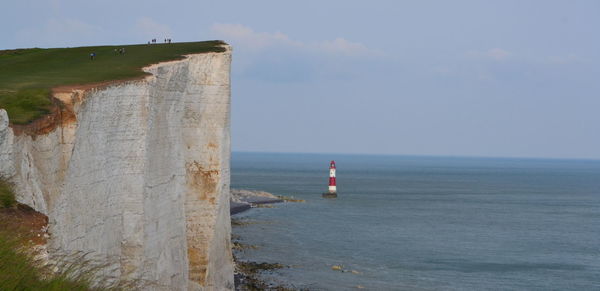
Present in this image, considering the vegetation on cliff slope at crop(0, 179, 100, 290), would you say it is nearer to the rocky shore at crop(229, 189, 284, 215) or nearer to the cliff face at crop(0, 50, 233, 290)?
the cliff face at crop(0, 50, 233, 290)

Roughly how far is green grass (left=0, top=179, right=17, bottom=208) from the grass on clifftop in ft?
7.11

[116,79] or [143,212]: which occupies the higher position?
[116,79]

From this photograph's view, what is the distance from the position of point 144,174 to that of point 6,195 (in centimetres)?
487

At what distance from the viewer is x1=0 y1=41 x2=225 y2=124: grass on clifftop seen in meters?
15.4

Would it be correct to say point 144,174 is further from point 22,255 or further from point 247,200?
point 247,200

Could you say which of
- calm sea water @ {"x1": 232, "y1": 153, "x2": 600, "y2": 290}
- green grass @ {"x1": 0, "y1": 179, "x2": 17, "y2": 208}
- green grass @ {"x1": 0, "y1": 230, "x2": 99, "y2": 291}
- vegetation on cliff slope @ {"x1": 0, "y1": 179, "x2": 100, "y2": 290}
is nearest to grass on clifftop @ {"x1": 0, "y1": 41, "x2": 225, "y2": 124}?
green grass @ {"x1": 0, "y1": 179, "x2": 17, "y2": 208}

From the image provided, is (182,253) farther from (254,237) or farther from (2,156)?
(254,237)

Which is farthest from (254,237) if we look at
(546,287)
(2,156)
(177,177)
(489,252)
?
(2,156)

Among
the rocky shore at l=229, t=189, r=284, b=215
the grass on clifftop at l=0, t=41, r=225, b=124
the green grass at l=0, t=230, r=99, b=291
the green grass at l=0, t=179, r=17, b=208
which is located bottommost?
the rocky shore at l=229, t=189, r=284, b=215

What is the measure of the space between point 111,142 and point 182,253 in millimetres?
4624

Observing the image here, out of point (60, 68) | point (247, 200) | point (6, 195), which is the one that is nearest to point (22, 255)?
point (6, 195)

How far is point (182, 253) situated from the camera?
19938 mm

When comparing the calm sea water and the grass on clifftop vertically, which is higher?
the grass on clifftop

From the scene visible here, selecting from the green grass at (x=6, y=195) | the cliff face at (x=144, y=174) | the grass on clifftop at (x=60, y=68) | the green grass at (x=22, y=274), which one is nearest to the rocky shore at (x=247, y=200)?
the grass on clifftop at (x=60, y=68)
